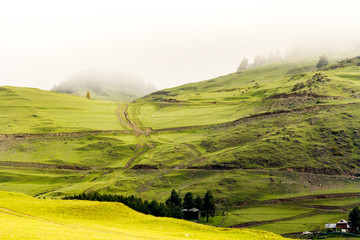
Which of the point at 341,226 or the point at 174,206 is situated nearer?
the point at 341,226

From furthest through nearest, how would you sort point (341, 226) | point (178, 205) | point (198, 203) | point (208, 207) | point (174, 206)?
point (178, 205) < point (198, 203) < point (208, 207) < point (174, 206) < point (341, 226)

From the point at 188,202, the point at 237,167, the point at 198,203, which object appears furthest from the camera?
the point at 237,167

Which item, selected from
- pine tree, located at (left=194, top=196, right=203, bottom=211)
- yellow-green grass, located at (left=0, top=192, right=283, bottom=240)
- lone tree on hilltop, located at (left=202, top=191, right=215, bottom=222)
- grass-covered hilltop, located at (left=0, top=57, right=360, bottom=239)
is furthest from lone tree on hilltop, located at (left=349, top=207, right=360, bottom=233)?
pine tree, located at (left=194, top=196, right=203, bottom=211)

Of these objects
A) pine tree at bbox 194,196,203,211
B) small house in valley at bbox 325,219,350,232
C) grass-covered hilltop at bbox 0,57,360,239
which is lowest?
small house in valley at bbox 325,219,350,232

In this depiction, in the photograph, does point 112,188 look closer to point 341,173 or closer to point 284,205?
point 284,205

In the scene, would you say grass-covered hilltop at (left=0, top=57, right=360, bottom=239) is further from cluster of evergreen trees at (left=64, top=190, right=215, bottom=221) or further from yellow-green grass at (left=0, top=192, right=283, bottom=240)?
yellow-green grass at (left=0, top=192, right=283, bottom=240)

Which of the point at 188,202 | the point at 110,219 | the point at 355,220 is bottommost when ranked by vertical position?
the point at 355,220

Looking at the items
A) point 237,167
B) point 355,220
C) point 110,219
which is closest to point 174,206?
point 237,167

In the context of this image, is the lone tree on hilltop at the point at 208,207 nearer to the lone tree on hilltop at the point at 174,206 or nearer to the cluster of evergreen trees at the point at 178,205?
the cluster of evergreen trees at the point at 178,205

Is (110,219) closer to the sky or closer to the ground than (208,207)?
closer to the sky

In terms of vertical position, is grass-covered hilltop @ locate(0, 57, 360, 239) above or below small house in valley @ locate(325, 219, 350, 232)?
above

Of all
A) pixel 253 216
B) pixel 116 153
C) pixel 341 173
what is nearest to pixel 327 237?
pixel 253 216

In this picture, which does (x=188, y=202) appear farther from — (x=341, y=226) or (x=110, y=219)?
(x=110, y=219)

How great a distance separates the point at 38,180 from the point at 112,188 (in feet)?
128
